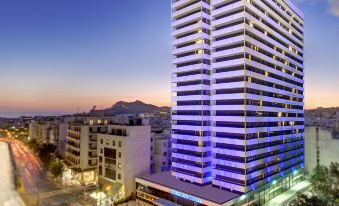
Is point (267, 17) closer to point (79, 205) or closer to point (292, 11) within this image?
point (292, 11)

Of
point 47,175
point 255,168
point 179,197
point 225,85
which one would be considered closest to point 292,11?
point 225,85

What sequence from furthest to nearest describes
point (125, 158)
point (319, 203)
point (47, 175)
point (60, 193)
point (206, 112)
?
point (47, 175) → point (60, 193) → point (125, 158) → point (206, 112) → point (319, 203)

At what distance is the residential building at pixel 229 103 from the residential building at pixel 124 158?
16.2 feet

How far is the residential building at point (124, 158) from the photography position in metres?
Result: 76.2

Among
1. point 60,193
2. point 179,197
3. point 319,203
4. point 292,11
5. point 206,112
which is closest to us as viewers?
point 319,203

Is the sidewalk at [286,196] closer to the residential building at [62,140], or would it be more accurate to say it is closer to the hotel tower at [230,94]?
the hotel tower at [230,94]

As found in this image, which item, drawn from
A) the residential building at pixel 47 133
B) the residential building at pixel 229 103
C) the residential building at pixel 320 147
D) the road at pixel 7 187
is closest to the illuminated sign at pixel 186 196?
the residential building at pixel 229 103

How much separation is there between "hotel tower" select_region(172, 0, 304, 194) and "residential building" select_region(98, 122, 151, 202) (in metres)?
10.7

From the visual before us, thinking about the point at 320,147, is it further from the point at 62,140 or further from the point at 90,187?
the point at 62,140

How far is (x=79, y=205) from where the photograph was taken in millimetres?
71312

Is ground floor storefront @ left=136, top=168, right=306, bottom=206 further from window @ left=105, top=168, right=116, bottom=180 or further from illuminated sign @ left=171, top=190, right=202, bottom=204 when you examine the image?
window @ left=105, top=168, right=116, bottom=180


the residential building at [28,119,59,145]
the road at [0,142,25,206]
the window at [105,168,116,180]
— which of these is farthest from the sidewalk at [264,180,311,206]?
the residential building at [28,119,59,145]

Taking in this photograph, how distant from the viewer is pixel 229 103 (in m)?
65.4

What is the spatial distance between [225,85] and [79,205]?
48686 millimetres
